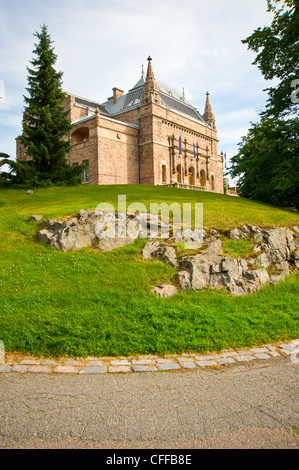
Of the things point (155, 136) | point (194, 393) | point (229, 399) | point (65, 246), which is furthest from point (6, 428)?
point (155, 136)

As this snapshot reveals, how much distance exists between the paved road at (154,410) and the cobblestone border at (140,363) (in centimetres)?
18

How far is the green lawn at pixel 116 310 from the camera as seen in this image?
540 centimetres

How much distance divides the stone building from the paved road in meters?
32.8

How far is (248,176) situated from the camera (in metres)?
19.5

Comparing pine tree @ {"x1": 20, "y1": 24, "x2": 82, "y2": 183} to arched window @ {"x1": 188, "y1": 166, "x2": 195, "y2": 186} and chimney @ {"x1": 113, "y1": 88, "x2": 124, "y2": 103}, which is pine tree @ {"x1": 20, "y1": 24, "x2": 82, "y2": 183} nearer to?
arched window @ {"x1": 188, "y1": 166, "x2": 195, "y2": 186}

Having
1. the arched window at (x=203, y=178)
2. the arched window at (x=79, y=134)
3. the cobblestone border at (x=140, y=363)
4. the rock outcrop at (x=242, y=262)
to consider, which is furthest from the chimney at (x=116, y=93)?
the cobblestone border at (x=140, y=363)

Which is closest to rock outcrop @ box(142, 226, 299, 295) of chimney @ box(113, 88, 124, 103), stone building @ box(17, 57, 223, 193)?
stone building @ box(17, 57, 223, 193)

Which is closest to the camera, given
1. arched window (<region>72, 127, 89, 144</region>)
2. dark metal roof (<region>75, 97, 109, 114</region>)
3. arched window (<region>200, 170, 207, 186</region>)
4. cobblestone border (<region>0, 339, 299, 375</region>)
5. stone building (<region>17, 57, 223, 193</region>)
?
cobblestone border (<region>0, 339, 299, 375</region>)

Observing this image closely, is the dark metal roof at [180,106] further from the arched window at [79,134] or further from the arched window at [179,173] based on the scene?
the arched window at [79,134]

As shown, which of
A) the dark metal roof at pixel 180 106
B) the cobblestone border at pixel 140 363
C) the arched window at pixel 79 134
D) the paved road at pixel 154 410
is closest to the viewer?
the paved road at pixel 154 410

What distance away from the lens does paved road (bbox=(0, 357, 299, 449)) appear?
120 inches

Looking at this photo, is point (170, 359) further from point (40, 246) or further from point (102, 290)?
point (40, 246)

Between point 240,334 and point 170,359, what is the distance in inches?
62.8

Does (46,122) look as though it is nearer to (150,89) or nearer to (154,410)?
(150,89)
